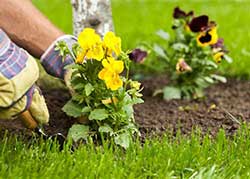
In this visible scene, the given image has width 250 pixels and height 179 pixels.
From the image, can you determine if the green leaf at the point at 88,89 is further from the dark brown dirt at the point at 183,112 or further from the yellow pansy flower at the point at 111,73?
the dark brown dirt at the point at 183,112

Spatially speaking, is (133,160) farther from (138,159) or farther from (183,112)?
(183,112)

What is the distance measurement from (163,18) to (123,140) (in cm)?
374

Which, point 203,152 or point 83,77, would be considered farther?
point 83,77

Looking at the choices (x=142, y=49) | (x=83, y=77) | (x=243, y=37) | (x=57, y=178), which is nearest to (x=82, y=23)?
(x=142, y=49)

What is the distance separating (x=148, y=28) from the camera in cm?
598

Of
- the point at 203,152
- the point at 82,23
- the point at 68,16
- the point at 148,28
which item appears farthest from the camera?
the point at 68,16

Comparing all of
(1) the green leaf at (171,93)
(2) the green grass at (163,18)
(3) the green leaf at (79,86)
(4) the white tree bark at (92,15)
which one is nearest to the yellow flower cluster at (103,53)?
(3) the green leaf at (79,86)

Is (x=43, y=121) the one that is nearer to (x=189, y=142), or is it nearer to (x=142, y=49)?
(x=189, y=142)

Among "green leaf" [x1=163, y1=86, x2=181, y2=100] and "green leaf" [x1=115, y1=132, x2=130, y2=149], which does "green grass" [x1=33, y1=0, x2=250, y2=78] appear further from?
"green leaf" [x1=115, y1=132, x2=130, y2=149]

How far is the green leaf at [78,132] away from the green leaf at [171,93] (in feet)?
3.33

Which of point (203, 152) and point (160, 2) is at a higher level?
point (160, 2)

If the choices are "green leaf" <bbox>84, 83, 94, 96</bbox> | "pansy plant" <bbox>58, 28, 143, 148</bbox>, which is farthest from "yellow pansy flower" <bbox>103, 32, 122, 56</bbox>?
"green leaf" <bbox>84, 83, 94, 96</bbox>

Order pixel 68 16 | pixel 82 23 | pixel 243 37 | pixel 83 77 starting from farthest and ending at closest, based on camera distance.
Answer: pixel 68 16, pixel 243 37, pixel 82 23, pixel 83 77

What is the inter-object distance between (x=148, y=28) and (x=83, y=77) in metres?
3.12
